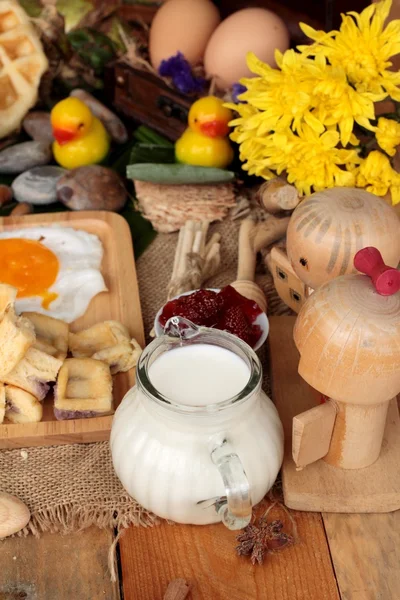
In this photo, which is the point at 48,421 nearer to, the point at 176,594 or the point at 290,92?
the point at 176,594

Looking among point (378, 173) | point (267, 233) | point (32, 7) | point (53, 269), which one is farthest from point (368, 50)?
point (32, 7)

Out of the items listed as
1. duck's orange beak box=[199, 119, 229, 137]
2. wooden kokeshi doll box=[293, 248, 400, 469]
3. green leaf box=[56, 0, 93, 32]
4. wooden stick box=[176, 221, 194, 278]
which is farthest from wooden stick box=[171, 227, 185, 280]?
green leaf box=[56, 0, 93, 32]

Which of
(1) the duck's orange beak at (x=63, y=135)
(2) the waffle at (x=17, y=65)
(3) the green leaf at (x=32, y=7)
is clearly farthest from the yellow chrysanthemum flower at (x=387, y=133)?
(3) the green leaf at (x=32, y=7)

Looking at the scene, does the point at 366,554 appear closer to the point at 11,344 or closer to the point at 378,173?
the point at 11,344

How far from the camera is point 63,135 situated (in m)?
1.70

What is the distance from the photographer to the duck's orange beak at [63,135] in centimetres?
169

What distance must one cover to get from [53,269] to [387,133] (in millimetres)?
651

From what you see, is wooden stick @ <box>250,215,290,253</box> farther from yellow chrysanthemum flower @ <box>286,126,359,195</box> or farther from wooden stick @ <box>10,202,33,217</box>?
wooden stick @ <box>10,202,33,217</box>

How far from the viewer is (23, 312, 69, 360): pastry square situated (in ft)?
3.85

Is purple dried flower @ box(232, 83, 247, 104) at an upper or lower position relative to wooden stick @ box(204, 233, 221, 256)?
upper

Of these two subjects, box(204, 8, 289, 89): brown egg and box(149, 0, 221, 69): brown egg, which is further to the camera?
box(149, 0, 221, 69): brown egg

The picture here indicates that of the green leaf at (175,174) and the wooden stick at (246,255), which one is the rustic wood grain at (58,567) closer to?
the wooden stick at (246,255)

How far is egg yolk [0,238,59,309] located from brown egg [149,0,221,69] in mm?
664

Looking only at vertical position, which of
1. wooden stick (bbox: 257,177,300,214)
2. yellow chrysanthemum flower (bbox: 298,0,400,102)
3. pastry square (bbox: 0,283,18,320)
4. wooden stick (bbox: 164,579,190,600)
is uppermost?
yellow chrysanthemum flower (bbox: 298,0,400,102)
